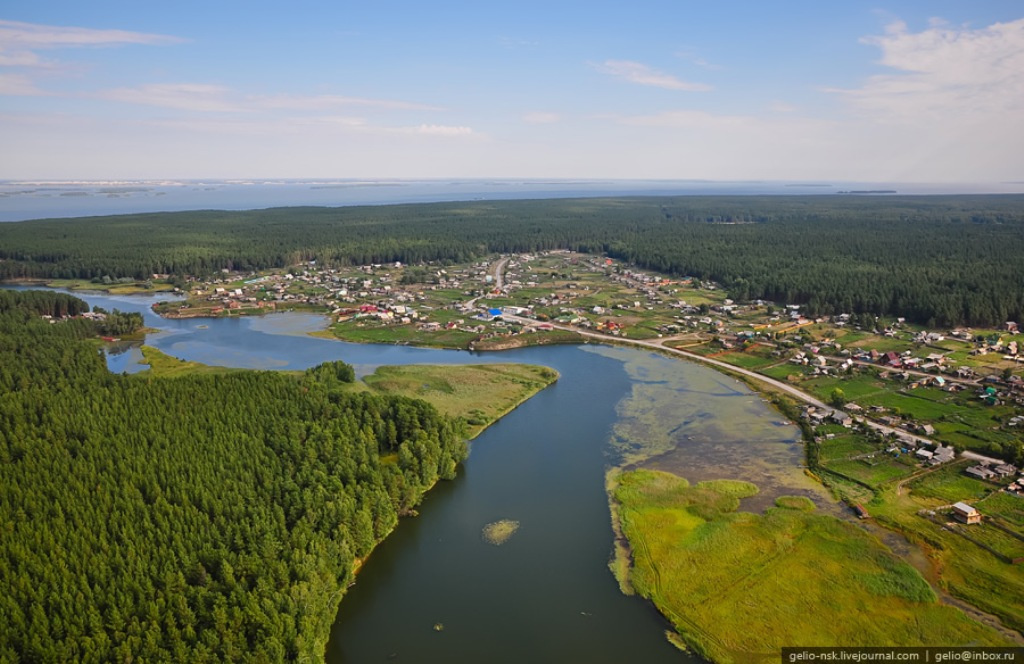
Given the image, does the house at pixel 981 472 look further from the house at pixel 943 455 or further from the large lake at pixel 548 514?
the large lake at pixel 548 514

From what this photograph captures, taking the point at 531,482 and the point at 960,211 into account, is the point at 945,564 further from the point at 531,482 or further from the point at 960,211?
the point at 960,211

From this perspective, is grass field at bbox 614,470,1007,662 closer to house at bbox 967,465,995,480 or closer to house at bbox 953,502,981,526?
house at bbox 953,502,981,526

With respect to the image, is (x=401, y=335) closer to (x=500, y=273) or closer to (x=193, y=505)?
A: (x=193, y=505)

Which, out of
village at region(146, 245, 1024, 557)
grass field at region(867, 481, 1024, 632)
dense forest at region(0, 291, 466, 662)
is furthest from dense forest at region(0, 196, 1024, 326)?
dense forest at region(0, 291, 466, 662)

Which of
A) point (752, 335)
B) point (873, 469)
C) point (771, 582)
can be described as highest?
point (752, 335)

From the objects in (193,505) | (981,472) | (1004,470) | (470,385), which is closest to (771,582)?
(981,472)

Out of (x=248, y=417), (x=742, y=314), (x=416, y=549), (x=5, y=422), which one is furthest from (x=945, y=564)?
(x=742, y=314)
